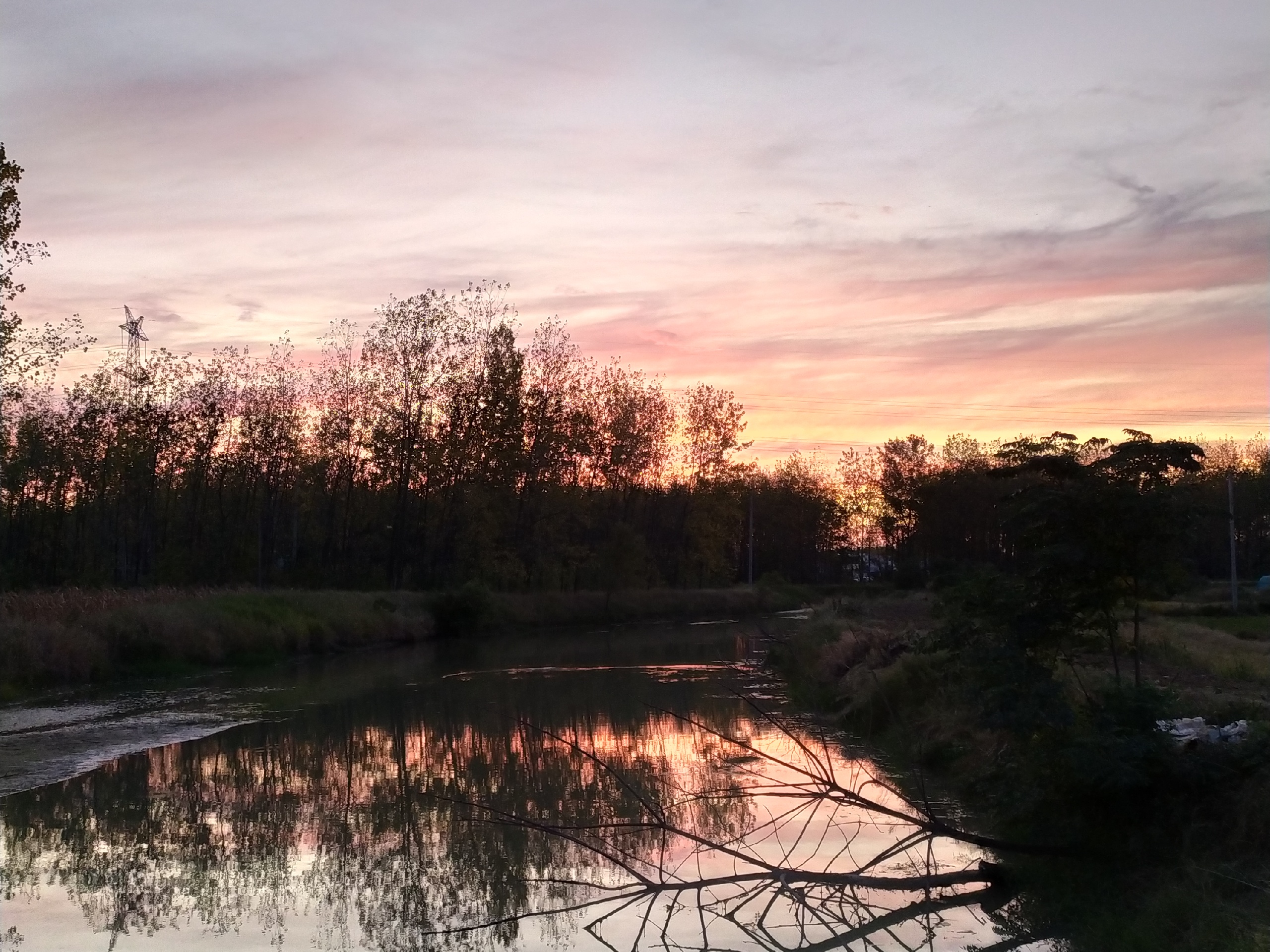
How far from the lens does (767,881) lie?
9.48 metres

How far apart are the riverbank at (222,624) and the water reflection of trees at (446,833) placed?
827cm

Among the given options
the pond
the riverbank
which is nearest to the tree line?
the riverbank

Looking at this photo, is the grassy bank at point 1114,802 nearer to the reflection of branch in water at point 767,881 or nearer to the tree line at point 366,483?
the reflection of branch in water at point 767,881

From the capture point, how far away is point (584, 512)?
65000mm

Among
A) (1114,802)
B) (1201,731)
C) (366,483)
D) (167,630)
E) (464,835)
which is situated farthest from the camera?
(366,483)

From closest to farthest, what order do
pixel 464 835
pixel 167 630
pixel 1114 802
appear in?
pixel 1114 802 → pixel 464 835 → pixel 167 630

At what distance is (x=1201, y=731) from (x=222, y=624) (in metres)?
28.4

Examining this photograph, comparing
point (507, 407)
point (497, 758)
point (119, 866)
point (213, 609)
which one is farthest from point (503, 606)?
point (119, 866)

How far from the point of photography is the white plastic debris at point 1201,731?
30.9 feet

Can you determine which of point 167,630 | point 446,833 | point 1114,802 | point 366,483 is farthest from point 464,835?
point 366,483

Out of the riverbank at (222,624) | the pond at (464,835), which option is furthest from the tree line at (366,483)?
the pond at (464,835)

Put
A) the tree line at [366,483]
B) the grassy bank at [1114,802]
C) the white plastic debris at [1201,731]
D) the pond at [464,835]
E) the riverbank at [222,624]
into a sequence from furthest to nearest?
the tree line at [366,483]
the riverbank at [222,624]
the white plastic debris at [1201,731]
the pond at [464,835]
the grassy bank at [1114,802]

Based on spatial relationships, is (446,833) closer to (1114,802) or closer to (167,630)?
(1114,802)

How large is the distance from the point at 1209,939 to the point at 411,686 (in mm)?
22738
